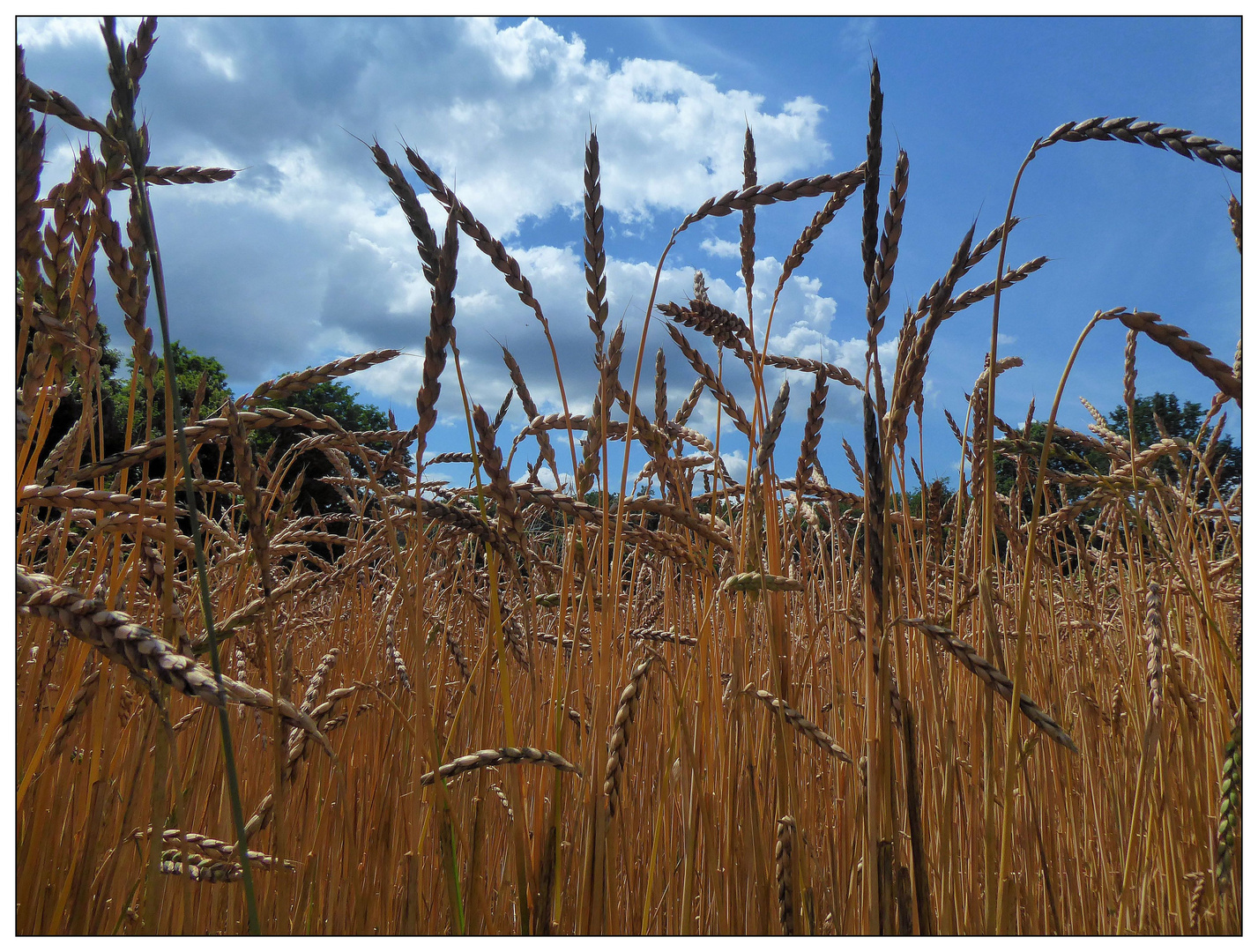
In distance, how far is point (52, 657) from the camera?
A: 1.07 m

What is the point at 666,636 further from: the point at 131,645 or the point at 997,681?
the point at 131,645

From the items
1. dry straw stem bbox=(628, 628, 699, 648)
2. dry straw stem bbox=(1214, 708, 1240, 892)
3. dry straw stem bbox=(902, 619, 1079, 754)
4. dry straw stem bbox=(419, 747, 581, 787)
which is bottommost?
dry straw stem bbox=(1214, 708, 1240, 892)

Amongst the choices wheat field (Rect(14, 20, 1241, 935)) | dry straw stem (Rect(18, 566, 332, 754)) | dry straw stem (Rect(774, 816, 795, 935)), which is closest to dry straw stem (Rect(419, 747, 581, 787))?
wheat field (Rect(14, 20, 1241, 935))

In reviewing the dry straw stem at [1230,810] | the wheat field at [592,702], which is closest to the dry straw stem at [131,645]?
the wheat field at [592,702]

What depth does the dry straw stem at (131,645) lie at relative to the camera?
40 cm

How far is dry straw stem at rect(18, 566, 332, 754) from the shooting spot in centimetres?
40

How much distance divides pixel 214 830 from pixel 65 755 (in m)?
0.44

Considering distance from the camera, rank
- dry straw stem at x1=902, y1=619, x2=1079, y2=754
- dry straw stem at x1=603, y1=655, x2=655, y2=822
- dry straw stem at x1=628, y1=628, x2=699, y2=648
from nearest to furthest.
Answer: dry straw stem at x1=902, y1=619, x2=1079, y2=754 → dry straw stem at x1=603, y1=655, x2=655, y2=822 → dry straw stem at x1=628, y1=628, x2=699, y2=648

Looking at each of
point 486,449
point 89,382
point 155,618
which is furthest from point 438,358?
point 155,618

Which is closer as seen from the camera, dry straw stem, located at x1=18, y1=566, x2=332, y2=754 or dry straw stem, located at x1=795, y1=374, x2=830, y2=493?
dry straw stem, located at x1=18, y1=566, x2=332, y2=754

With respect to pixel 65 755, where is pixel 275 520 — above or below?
above

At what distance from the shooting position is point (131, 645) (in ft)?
1.49

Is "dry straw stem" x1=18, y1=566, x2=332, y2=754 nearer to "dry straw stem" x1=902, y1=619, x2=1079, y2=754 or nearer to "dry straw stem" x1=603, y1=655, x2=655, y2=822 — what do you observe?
"dry straw stem" x1=603, y1=655, x2=655, y2=822
